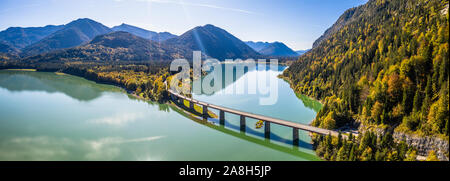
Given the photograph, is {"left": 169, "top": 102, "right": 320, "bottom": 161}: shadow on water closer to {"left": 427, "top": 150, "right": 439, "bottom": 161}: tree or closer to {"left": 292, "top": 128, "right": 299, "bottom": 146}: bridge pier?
{"left": 292, "top": 128, "right": 299, "bottom": 146}: bridge pier

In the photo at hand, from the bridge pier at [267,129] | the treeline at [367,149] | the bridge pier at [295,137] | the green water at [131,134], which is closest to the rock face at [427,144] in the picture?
the treeline at [367,149]

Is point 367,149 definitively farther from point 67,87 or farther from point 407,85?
point 67,87

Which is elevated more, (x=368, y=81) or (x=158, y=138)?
(x=368, y=81)

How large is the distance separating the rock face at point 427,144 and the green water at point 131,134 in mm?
10179

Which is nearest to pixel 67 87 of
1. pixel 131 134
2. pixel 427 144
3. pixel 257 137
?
pixel 131 134

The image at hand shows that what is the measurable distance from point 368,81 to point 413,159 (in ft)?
62.5

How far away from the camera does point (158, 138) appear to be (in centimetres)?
3419

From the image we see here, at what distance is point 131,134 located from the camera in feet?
117

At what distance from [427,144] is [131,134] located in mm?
38072

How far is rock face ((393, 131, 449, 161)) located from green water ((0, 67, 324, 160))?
33.4ft

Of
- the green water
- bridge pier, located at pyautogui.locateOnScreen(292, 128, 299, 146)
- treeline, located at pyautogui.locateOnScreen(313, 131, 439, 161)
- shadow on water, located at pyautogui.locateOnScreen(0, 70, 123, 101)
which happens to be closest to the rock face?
treeline, located at pyautogui.locateOnScreen(313, 131, 439, 161)
